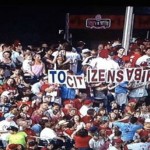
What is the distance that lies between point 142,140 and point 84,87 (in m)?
0.49

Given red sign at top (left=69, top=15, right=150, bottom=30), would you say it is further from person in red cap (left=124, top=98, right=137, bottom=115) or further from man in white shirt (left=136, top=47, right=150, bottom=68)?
person in red cap (left=124, top=98, right=137, bottom=115)

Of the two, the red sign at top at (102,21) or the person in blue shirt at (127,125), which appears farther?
the person in blue shirt at (127,125)

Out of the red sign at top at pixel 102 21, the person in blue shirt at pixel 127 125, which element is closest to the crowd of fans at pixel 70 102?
the person in blue shirt at pixel 127 125

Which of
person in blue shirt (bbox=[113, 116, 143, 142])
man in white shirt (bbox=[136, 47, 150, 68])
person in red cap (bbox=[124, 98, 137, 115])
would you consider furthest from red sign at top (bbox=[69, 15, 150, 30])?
person in blue shirt (bbox=[113, 116, 143, 142])

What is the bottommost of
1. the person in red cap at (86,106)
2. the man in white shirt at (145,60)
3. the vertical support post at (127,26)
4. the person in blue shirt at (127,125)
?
the person in blue shirt at (127,125)

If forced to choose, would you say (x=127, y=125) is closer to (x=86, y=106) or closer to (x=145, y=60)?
(x=86, y=106)

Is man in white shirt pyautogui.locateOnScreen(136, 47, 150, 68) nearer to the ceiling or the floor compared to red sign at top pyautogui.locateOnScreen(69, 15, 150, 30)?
nearer to the floor

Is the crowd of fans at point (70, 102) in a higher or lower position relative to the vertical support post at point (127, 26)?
lower

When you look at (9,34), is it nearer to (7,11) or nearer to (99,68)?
(7,11)

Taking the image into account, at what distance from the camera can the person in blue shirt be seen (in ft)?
9.45

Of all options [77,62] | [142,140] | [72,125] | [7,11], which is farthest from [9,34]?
[142,140]

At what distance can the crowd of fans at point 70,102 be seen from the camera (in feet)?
9.22

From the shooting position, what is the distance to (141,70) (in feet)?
9.32

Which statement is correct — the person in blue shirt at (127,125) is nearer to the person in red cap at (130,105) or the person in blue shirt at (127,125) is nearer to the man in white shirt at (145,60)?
the person in red cap at (130,105)
